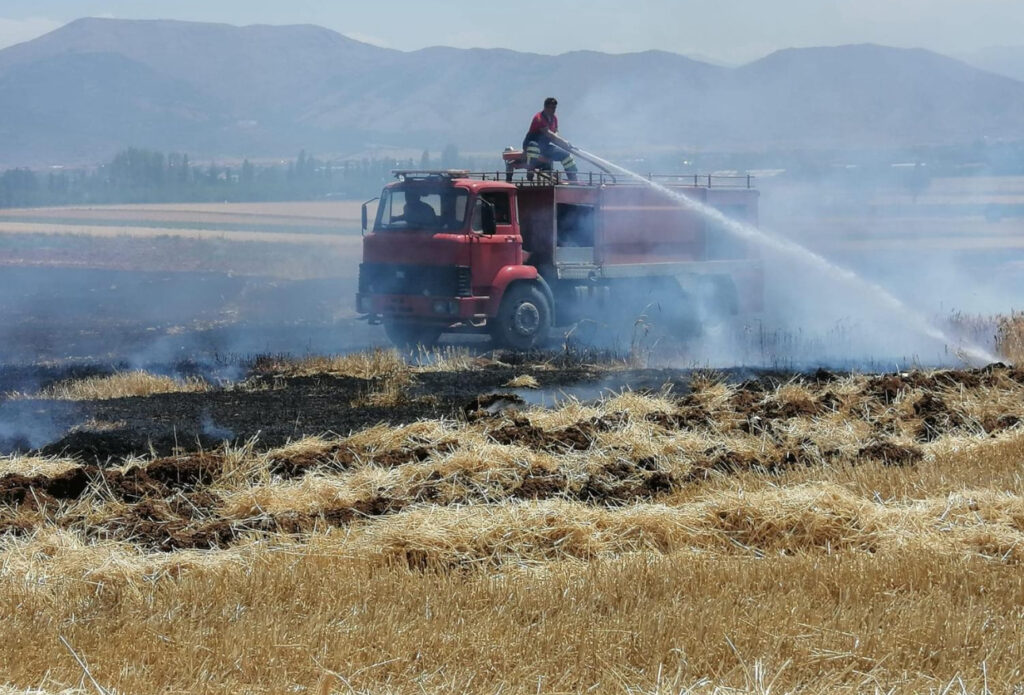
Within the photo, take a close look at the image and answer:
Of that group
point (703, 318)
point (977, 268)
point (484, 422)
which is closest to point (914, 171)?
point (977, 268)

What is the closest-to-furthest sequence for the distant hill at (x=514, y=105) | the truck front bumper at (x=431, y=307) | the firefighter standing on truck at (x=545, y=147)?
the truck front bumper at (x=431, y=307) → the firefighter standing on truck at (x=545, y=147) → the distant hill at (x=514, y=105)

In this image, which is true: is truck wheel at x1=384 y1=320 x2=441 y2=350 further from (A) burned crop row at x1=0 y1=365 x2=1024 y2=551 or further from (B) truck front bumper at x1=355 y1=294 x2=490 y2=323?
(A) burned crop row at x1=0 y1=365 x2=1024 y2=551

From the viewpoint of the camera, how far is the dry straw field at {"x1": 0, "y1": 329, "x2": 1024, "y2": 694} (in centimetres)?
549

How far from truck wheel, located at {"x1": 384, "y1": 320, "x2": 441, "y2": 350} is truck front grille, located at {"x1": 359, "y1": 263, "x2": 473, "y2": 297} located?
53 cm

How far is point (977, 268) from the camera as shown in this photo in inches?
1496

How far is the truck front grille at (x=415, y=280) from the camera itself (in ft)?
57.8

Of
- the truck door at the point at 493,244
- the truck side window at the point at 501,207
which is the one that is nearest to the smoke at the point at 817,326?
the truck side window at the point at 501,207

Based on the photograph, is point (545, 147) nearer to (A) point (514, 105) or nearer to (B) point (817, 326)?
(B) point (817, 326)

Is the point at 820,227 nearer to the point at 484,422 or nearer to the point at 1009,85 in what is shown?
the point at 484,422

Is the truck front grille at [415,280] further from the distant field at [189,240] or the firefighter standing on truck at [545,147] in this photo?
the distant field at [189,240]

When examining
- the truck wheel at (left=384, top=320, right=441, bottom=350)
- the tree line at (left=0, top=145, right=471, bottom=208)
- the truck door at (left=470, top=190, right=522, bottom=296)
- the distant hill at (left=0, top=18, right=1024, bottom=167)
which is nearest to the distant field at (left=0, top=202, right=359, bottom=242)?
the tree line at (left=0, top=145, right=471, bottom=208)

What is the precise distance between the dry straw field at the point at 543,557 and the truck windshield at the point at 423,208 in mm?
6755

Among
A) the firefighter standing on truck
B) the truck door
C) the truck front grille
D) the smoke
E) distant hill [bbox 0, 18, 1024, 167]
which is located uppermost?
distant hill [bbox 0, 18, 1024, 167]

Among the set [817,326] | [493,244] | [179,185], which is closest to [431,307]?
[493,244]
